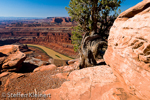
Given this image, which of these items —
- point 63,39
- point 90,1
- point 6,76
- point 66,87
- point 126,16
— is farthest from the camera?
point 63,39

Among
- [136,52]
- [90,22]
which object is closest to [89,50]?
[90,22]

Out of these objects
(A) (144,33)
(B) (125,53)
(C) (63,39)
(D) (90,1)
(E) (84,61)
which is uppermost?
(D) (90,1)

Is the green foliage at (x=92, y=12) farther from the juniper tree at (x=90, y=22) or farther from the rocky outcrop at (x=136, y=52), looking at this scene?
the rocky outcrop at (x=136, y=52)

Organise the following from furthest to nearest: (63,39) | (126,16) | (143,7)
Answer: (63,39)
(126,16)
(143,7)

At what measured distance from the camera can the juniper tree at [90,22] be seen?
10766 mm

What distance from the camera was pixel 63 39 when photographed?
2598 inches

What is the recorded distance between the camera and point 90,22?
12.6 m

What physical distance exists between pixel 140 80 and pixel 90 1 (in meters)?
11.3

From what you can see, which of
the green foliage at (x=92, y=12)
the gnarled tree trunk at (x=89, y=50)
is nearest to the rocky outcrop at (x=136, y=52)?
the gnarled tree trunk at (x=89, y=50)

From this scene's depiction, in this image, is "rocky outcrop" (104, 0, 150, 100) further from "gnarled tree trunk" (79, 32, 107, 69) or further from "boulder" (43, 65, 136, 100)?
"gnarled tree trunk" (79, 32, 107, 69)

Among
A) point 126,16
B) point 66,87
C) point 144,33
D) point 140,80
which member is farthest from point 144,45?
point 66,87

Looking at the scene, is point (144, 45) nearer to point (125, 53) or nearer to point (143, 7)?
point (125, 53)

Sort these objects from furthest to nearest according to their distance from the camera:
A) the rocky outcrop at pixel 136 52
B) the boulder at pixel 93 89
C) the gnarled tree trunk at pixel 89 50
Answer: the gnarled tree trunk at pixel 89 50, the boulder at pixel 93 89, the rocky outcrop at pixel 136 52

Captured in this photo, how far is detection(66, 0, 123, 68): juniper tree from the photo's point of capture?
10.8 meters
